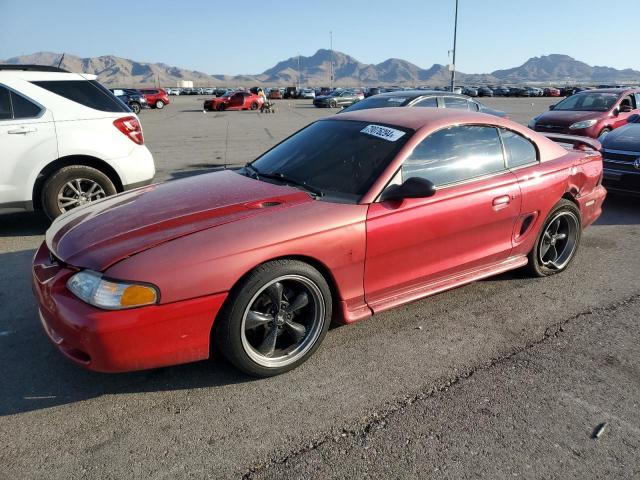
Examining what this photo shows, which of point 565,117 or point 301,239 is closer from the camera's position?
point 301,239

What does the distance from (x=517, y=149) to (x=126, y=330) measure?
3.18 metres

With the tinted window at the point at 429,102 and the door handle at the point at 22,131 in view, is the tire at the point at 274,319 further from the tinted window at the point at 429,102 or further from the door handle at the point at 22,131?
the tinted window at the point at 429,102

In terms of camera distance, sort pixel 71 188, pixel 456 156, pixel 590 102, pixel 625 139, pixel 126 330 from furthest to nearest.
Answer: pixel 590 102, pixel 625 139, pixel 71 188, pixel 456 156, pixel 126 330

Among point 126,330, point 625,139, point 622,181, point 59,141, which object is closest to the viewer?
point 126,330

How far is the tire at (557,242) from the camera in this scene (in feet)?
13.4

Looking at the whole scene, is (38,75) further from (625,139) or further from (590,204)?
(625,139)

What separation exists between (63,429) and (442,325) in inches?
94.8

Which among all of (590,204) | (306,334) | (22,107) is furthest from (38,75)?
(590,204)

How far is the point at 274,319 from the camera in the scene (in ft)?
9.21

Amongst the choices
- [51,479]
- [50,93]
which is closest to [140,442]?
[51,479]

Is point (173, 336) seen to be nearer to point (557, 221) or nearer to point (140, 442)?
point (140, 442)

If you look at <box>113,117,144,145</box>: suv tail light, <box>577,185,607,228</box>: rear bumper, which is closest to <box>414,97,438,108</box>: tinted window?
<box>577,185,607,228</box>: rear bumper

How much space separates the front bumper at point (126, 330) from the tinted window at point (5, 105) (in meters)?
3.26

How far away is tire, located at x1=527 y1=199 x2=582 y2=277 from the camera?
409cm
